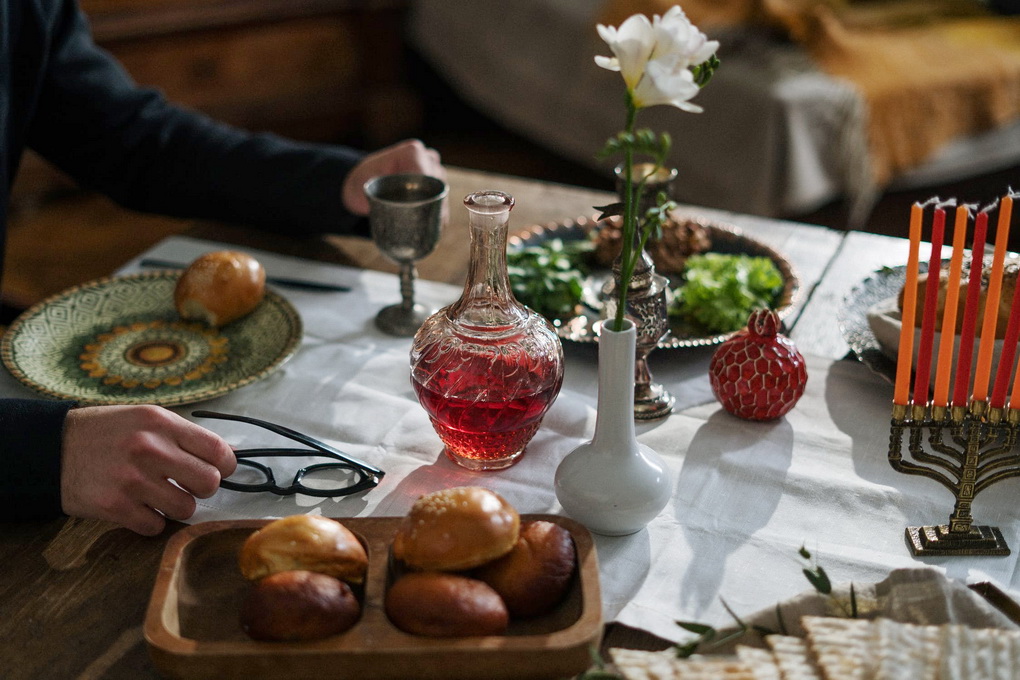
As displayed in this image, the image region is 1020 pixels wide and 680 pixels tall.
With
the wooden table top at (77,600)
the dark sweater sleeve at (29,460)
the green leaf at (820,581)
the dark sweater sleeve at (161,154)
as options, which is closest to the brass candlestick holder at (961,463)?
the green leaf at (820,581)

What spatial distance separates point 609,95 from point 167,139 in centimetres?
156

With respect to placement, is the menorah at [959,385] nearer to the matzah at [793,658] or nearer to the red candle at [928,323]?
the red candle at [928,323]

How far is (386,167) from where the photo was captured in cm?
115

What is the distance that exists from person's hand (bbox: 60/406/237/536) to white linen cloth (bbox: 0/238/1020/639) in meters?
0.04

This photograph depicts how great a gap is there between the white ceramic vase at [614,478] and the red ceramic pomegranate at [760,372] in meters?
0.16

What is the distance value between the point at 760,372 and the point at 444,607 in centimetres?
39

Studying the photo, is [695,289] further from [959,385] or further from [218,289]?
[218,289]

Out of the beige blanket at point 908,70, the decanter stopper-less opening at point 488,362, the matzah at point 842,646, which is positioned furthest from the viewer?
the beige blanket at point 908,70

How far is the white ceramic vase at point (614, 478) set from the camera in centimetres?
68

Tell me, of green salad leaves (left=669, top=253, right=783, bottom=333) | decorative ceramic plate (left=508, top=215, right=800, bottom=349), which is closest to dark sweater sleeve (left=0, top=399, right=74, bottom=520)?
decorative ceramic plate (left=508, top=215, right=800, bottom=349)

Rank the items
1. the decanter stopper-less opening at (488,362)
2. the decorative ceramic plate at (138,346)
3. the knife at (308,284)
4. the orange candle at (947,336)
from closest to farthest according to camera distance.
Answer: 1. the orange candle at (947,336)
2. the decanter stopper-less opening at (488,362)
3. the decorative ceramic plate at (138,346)
4. the knife at (308,284)

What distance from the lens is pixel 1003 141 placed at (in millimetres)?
2289

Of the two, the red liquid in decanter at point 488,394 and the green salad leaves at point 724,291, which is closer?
the red liquid in decanter at point 488,394

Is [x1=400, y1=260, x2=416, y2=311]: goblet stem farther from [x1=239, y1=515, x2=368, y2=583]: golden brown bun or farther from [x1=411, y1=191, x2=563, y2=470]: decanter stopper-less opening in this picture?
[x1=239, y1=515, x2=368, y2=583]: golden brown bun
